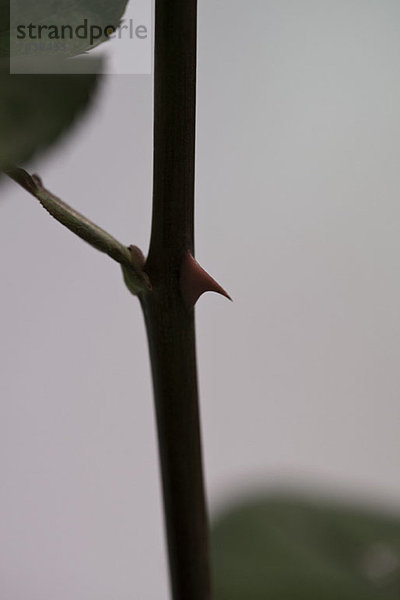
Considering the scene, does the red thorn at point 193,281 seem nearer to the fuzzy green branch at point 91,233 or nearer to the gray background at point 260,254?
the fuzzy green branch at point 91,233

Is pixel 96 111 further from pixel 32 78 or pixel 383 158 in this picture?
pixel 383 158

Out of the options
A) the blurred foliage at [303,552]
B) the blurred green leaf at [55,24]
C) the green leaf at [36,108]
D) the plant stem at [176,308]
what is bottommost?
the blurred foliage at [303,552]

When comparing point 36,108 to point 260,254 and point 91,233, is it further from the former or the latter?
point 260,254

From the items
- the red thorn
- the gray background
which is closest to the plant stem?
the red thorn

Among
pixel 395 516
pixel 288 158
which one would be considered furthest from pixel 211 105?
pixel 395 516

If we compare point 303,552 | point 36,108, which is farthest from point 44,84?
point 303,552

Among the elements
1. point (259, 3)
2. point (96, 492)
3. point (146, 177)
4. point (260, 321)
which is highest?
point (259, 3)

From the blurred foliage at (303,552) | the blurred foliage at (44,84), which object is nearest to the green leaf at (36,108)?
the blurred foliage at (44,84)
